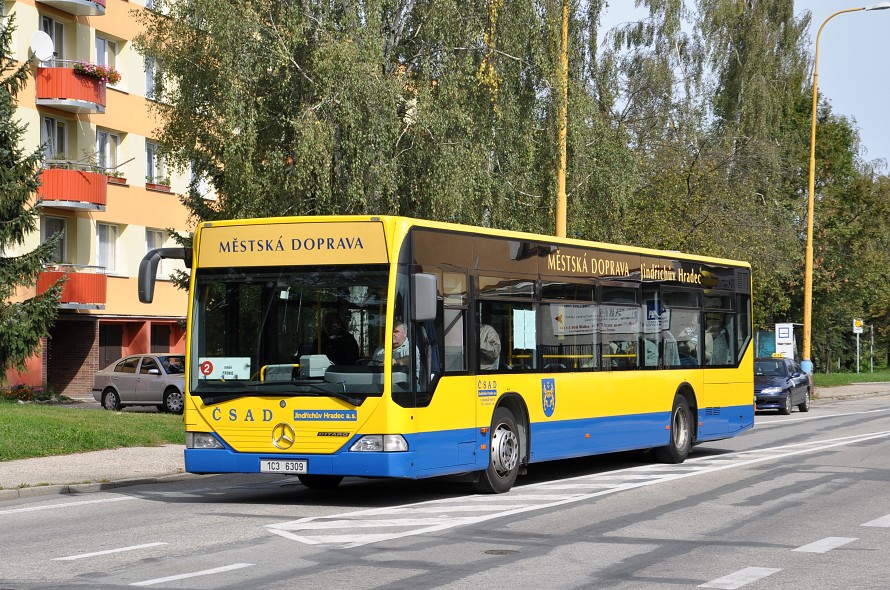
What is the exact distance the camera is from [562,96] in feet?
96.7

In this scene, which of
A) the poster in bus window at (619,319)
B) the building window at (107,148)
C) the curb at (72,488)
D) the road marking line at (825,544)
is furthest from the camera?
the building window at (107,148)

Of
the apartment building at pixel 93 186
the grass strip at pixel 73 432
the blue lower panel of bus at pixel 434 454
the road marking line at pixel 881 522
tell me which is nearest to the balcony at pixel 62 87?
the apartment building at pixel 93 186

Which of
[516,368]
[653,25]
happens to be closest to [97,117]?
[653,25]

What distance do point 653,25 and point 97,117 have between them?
2128 cm

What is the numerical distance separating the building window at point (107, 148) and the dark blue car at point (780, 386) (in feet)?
72.5

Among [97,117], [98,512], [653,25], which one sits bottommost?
[98,512]

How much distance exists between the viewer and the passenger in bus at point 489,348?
15.6 m

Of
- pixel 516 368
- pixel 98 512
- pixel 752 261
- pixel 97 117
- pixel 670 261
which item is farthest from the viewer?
pixel 97 117

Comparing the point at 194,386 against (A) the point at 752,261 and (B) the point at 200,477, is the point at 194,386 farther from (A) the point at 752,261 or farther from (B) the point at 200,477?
(A) the point at 752,261

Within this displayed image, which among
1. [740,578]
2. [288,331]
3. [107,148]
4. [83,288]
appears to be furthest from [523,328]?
[107,148]

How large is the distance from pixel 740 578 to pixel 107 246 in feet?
135

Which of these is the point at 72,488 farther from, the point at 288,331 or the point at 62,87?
the point at 62,87

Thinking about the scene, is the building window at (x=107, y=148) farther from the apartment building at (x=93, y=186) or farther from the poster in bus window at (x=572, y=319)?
the poster in bus window at (x=572, y=319)

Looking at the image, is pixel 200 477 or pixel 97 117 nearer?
pixel 200 477
